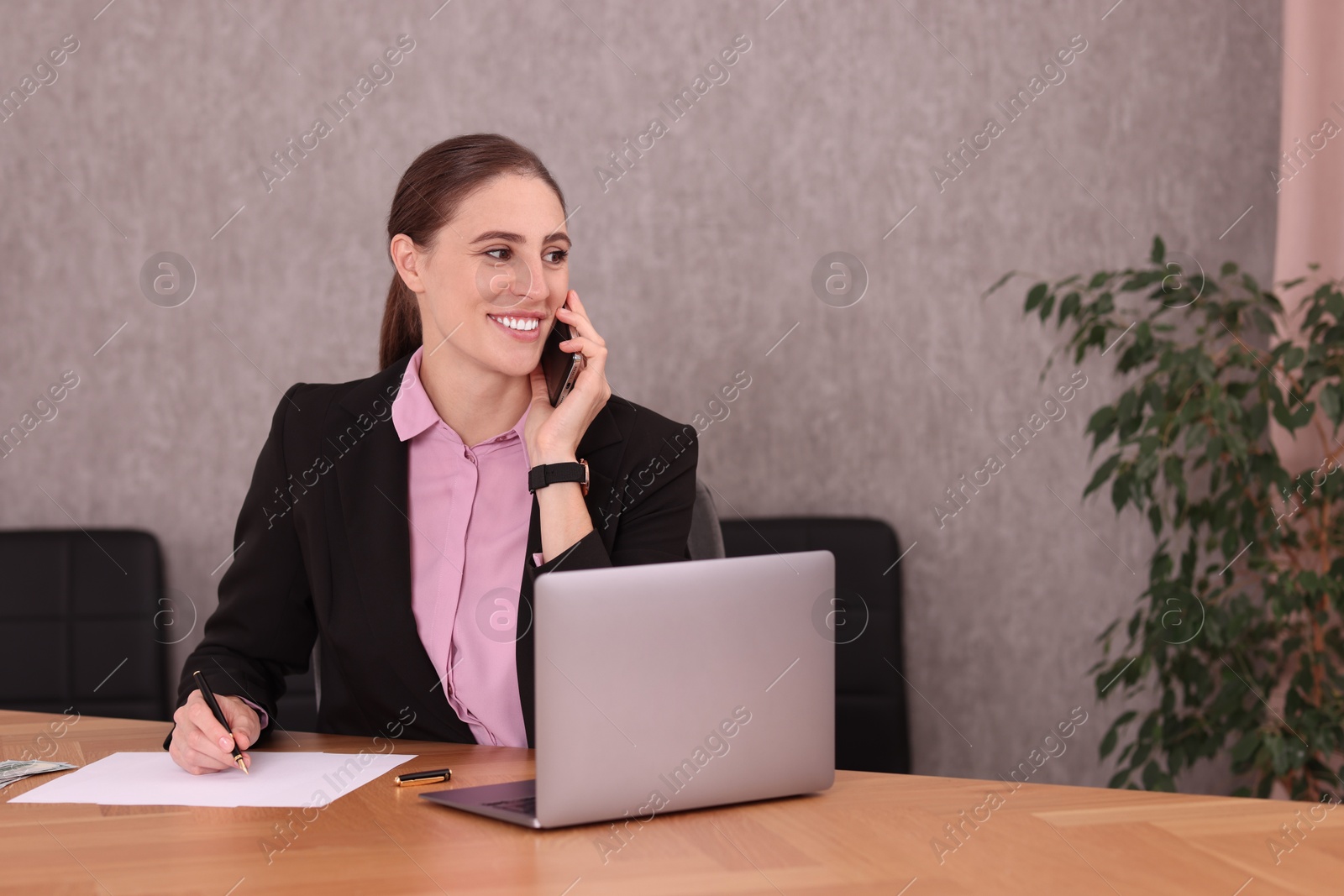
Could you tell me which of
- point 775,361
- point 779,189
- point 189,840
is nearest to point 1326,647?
point 775,361

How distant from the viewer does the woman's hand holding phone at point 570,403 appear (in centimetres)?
168

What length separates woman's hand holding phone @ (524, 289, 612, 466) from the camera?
5.51ft

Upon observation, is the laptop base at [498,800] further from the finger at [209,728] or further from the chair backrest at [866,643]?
the chair backrest at [866,643]

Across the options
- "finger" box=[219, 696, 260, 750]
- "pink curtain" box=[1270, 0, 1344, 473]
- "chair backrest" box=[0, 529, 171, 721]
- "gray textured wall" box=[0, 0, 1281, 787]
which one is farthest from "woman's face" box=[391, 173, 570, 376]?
"pink curtain" box=[1270, 0, 1344, 473]

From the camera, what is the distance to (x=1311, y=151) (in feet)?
8.50

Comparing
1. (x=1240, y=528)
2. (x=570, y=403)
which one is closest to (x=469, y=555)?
(x=570, y=403)

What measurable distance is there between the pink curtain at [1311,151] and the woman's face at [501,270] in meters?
1.71

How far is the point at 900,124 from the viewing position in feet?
9.11

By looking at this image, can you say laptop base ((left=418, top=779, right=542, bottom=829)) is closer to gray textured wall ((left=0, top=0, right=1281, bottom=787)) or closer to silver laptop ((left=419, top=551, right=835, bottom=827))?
silver laptop ((left=419, top=551, right=835, bottom=827))

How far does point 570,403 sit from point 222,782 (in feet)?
2.27

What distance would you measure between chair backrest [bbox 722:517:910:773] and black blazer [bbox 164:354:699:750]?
824mm

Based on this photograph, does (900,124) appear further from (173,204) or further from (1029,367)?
(173,204)

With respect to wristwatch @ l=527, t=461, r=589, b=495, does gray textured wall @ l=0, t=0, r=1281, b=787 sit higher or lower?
higher

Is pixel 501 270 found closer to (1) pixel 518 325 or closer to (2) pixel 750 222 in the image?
(1) pixel 518 325
